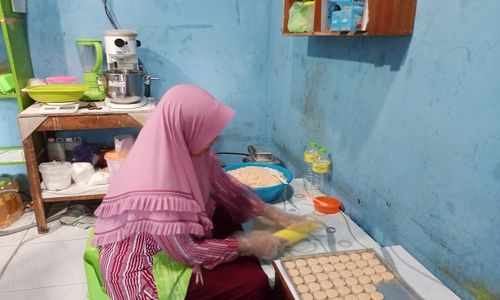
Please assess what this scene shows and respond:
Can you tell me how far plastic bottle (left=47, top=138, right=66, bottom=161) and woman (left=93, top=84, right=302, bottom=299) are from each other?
1419 mm

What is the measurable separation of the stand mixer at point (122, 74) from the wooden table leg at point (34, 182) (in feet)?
1.55

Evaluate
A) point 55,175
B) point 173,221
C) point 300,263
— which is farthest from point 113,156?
point 300,263

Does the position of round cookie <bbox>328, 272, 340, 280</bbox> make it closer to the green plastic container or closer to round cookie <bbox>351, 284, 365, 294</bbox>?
round cookie <bbox>351, 284, 365, 294</bbox>

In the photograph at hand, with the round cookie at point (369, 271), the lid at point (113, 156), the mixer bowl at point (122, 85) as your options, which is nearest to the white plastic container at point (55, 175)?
the lid at point (113, 156)

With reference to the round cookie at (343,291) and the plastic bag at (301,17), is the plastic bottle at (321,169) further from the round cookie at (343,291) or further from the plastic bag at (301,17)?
the round cookie at (343,291)

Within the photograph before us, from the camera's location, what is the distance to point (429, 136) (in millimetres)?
1068

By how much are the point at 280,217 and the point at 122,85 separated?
1.25 metres

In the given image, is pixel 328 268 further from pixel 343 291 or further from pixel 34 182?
pixel 34 182

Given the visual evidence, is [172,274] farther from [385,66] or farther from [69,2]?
[69,2]

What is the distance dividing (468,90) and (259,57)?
5.81 feet

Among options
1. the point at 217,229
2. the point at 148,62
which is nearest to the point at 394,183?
the point at 217,229

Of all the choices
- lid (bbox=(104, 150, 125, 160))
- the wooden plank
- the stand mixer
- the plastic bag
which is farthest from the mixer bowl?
the plastic bag

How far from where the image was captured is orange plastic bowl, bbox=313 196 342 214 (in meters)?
1.47

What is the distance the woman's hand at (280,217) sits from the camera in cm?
137
